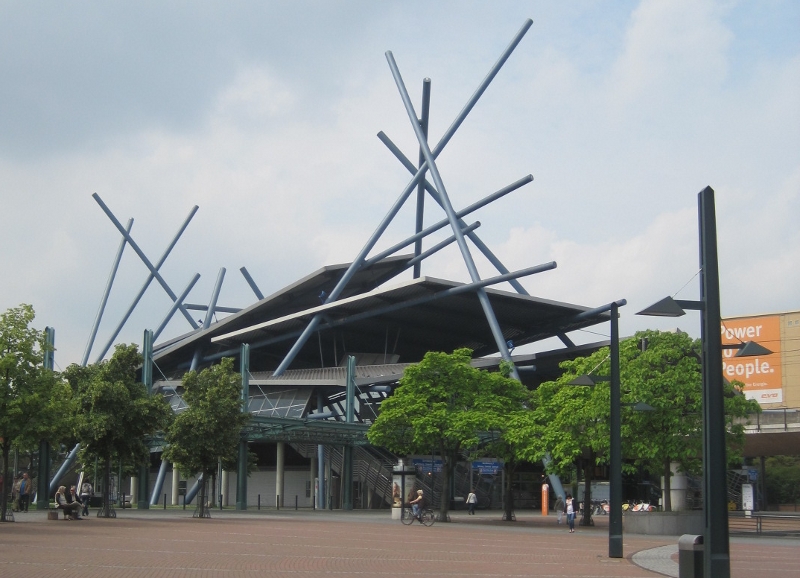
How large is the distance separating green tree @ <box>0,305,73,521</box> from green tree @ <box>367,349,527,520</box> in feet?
47.5

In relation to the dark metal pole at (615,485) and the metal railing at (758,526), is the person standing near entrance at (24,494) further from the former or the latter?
the dark metal pole at (615,485)

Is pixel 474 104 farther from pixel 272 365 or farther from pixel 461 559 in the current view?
pixel 461 559

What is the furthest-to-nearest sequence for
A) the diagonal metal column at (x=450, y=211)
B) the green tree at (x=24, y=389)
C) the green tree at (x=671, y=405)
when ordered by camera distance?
the diagonal metal column at (x=450, y=211) < the green tree at (x=671, y=405) < the green tree at (x=24, y=389)

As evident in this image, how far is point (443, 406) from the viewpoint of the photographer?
40719 millimetres

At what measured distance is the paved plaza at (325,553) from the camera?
54.0 ft

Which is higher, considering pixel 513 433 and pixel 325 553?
pixel 513 433

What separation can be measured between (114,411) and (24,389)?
25.3 feet

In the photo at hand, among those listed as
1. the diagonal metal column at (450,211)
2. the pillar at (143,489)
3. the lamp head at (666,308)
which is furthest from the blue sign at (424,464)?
the lamp head at (666,308)

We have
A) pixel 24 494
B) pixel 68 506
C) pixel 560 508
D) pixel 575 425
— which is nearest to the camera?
pixel 68 506

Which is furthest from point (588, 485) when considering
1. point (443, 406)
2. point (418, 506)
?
point (418, 506)

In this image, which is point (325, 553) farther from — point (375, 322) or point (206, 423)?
point (375, 322)

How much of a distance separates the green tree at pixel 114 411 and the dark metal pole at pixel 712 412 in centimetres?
2835

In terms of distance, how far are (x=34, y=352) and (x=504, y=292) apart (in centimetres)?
3620

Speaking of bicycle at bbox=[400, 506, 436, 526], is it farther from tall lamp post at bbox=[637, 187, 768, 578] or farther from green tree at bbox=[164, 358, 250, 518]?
tall lamp post at bbox=[637, 187, 768, 578]
